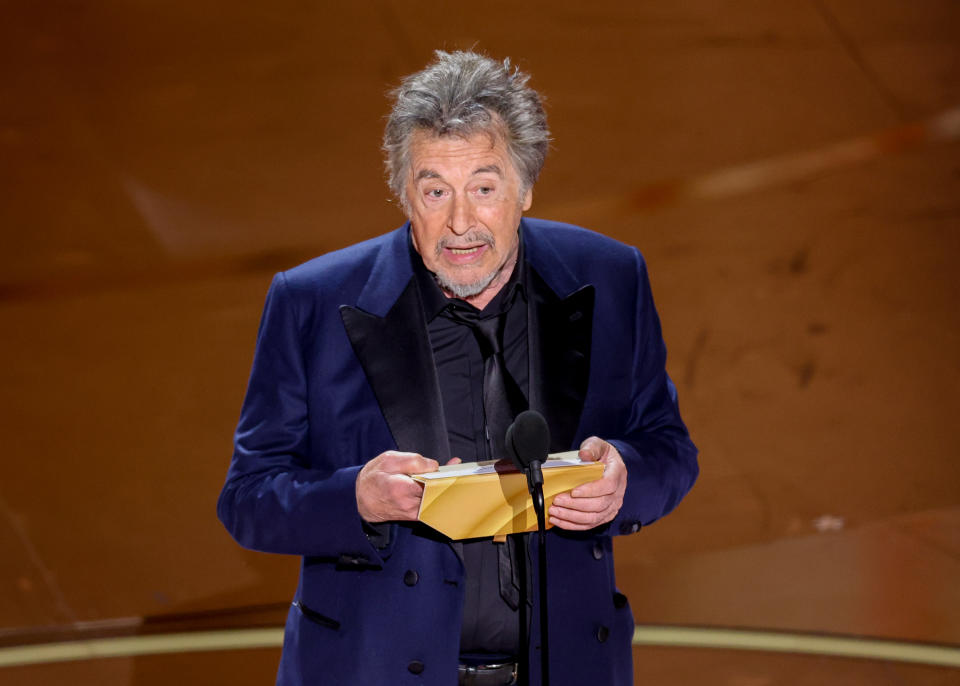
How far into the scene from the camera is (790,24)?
389 centimetres

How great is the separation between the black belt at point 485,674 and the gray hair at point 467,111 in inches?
27.2

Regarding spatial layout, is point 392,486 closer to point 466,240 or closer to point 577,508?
point 577,508

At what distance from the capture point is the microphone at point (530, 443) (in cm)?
130

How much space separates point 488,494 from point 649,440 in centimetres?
45

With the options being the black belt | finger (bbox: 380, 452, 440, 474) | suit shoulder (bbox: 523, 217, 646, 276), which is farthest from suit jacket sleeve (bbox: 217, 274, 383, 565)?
suit shoulder (bbox: 523, 217, 646, 276)

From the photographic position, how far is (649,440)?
178cm

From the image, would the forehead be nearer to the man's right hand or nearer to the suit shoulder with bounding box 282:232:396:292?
the suit shoulder with bounding box 282:232:396:292

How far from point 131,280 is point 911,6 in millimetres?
2810

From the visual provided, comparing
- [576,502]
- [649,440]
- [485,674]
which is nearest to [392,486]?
[576,502]

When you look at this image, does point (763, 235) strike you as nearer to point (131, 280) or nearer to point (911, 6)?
point (911, 6)

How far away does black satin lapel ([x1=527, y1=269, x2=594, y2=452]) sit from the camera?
67.1 inches

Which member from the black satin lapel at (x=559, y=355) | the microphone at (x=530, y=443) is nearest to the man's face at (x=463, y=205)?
the black satin lapel at (x=559, y=355)

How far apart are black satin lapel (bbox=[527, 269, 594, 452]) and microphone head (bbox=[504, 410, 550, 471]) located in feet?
1.22

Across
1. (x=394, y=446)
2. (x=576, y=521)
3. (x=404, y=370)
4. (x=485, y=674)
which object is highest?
(x=404, y=370)
